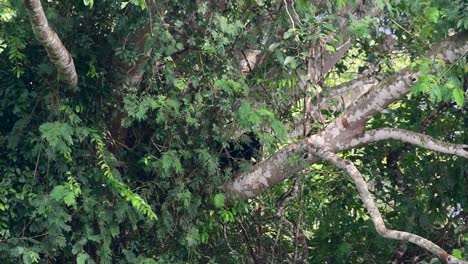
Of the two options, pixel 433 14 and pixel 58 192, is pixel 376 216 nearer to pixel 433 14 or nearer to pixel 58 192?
pixel 433 14

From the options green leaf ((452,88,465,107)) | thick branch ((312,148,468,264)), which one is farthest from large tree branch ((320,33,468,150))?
green leaf ((452,88,465,107))

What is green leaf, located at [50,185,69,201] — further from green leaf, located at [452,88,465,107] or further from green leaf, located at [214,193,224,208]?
green leaf, located at [452,88,465,107]

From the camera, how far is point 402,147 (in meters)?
6.52

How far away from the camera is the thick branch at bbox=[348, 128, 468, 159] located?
5.34 m

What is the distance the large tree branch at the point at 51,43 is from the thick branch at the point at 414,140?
68.5 inches

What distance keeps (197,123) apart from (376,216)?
130cm

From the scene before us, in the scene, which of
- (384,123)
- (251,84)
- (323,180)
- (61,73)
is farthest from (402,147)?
(61,73)

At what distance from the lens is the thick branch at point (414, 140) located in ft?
17.5

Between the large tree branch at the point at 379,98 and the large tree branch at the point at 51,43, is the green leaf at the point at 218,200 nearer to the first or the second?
the large tree branch at the point at 379,98

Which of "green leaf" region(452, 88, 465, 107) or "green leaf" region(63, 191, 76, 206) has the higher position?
"green leaf" region(452, 88, 465, 107)

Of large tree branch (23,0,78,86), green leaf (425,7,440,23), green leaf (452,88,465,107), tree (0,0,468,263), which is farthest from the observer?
tree (0,0,468,263)

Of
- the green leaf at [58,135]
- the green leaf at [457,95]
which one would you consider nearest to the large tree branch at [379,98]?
the green leaf at [457,95]

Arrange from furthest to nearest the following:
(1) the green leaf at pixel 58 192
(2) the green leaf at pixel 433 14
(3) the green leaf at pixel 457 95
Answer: (1) the green leaf at pixel 58 192, (2) the green leaf at pixel 433 14, (3) the green leaf at pixel 457 95

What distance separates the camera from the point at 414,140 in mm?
5414
